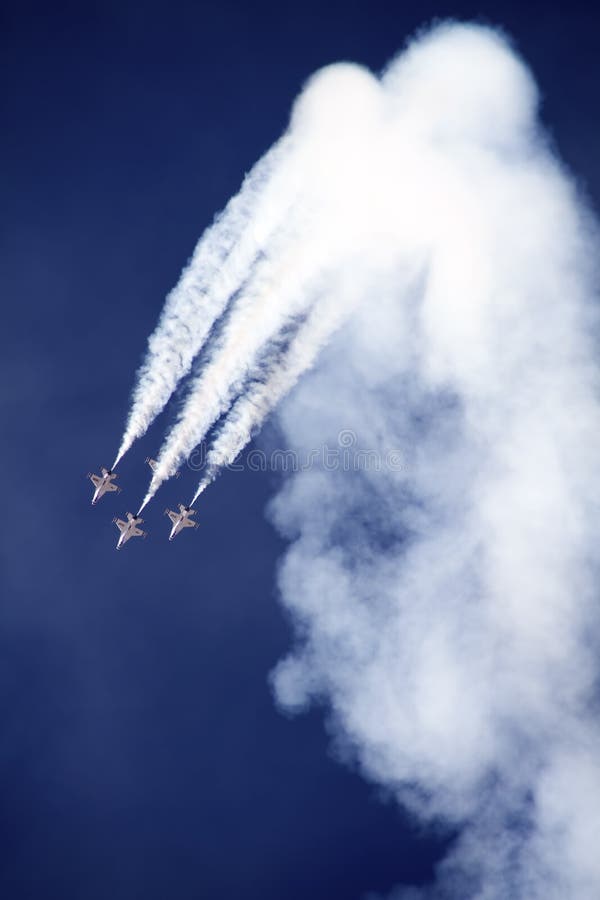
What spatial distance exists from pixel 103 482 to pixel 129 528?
3.40 metres

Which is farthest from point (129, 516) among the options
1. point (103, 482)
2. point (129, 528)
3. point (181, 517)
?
point (181, 517)

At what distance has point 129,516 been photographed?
43.2 metres

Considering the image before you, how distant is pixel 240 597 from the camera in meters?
46.0

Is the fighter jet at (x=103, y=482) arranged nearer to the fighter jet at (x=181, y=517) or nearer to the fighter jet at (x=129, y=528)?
the fighter jet at (x=129, y=528)

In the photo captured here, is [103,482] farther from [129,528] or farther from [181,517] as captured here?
[181,517]

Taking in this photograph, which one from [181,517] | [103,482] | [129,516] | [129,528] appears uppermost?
[181,517]

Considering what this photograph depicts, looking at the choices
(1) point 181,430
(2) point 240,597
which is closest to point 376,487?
(2) point 240,597

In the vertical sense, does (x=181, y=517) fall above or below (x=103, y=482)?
above

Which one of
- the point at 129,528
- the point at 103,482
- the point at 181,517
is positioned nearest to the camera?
the point at 181,517

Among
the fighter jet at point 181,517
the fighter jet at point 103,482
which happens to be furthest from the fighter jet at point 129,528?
the fighter jet at point 181,517

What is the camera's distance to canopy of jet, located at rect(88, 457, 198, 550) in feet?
139

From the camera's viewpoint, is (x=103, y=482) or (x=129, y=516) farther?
(x=129, y=516)

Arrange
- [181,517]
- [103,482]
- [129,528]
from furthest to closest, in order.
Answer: [129,528] → [103,482] → [181,517]

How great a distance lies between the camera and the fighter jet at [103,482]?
141 feet
